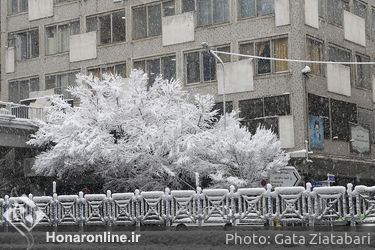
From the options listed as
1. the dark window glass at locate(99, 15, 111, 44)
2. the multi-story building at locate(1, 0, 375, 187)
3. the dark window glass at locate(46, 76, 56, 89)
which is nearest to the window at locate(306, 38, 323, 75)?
the multi-story building at locate(1, 0, 375, 187)

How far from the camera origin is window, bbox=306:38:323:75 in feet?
137

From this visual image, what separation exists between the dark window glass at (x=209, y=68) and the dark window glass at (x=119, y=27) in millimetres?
6568

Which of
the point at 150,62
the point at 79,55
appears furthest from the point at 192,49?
the point at 79,55

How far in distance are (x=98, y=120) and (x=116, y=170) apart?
8.41ft

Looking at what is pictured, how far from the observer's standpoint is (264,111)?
41219 millimetres

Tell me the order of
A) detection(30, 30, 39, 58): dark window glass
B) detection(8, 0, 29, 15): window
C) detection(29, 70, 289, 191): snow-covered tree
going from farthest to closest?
1. detection(8, 0, 29, 15): window
2. detection(30, 30, 39, 58): dark window glass
3. detection(29, 70, 289, 191): snow-covered tree

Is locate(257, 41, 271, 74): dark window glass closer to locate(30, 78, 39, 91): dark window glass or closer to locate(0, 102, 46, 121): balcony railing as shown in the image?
locate(0, 102, 46, 121): balcony railing

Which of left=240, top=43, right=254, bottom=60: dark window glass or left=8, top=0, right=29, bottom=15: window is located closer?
left=240, top=43, right=254, bottom=60: dark window glass

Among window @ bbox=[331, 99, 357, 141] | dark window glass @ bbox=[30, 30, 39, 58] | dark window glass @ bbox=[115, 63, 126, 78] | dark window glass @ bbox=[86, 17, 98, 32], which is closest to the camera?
window @ bbox=[331, 99, 357, 141]

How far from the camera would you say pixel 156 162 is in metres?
35.2

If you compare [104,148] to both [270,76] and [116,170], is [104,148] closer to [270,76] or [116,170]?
[116,170]

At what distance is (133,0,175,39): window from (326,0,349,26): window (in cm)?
928

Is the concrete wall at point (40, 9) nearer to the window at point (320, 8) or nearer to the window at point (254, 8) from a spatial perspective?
the window at point (254, 8)

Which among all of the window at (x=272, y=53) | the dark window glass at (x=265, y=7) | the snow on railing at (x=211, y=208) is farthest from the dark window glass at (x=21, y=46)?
the snow on railing at (x=211, y=208)
